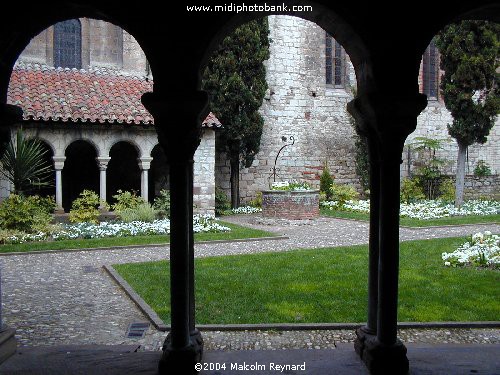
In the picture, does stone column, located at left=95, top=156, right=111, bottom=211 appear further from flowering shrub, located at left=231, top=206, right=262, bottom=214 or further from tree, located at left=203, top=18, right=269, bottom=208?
flowering shrub, located at left=231, top=206, right=262, bottom=214

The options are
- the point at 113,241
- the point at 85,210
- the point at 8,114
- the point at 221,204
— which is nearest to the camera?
the point at 8,114

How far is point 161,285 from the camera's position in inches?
262

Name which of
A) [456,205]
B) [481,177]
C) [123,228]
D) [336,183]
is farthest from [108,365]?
[481,177]

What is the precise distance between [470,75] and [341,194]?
19.9 ft

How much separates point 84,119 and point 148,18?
10.8m

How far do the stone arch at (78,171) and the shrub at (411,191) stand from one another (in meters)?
11.5

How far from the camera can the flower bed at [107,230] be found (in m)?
10.9

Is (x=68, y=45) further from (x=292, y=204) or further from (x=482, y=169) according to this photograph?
(x=482, y=169)

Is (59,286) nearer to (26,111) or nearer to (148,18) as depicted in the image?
(148,18)

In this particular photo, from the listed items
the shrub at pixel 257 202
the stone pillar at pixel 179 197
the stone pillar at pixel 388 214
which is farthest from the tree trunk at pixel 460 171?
the stone pillar at pixel 179 197

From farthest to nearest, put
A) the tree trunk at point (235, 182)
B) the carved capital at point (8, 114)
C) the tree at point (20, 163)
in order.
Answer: the tree trunk at point (235, 182) < the tree at point (20, 163) < the carved capital at point (8, 114)

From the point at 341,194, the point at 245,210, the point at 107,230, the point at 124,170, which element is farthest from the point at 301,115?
the point at 107,230

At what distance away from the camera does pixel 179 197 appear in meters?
3.29

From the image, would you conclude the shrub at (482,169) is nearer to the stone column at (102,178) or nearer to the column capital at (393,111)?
the stone column at (102,178)
